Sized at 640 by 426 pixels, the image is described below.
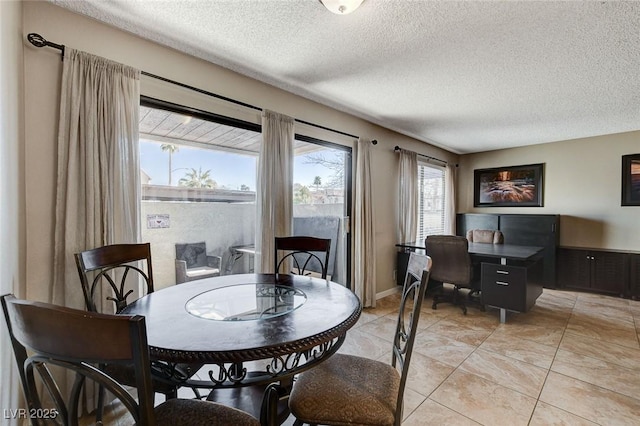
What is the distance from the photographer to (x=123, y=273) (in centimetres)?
195

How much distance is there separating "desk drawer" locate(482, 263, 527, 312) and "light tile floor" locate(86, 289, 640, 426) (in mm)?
237

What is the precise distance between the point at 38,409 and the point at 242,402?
44.1 inches

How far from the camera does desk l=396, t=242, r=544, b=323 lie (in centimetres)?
308

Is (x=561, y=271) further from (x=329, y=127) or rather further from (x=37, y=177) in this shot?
(x=37, y=177)

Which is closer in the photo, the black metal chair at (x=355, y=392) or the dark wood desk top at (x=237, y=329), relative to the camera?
the dark wood desk top at (x=237, y=329)

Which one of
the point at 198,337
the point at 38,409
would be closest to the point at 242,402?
the point at 198,337

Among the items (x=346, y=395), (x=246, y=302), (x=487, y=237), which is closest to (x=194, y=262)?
(x=246, y=302)

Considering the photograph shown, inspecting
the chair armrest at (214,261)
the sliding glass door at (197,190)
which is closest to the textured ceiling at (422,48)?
the sliding glass door at (197,190)

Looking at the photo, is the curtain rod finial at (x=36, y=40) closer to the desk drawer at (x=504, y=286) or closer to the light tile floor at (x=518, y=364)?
the light tile floor at (x=518, y=364)

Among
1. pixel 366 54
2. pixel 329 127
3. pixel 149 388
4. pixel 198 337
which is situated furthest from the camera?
pixel 329 127

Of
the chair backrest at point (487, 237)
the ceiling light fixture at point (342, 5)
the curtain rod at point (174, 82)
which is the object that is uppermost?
the ceiling light fixture at point (342, 5)

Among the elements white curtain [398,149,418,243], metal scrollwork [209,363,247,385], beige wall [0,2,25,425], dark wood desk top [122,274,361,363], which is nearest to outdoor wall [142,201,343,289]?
beige wall [0,2,25,425]

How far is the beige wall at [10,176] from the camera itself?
1217 mm

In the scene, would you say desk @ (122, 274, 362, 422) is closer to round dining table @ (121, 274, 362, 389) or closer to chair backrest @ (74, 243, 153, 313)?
round dining table @ (121, 274, 362, 389)
